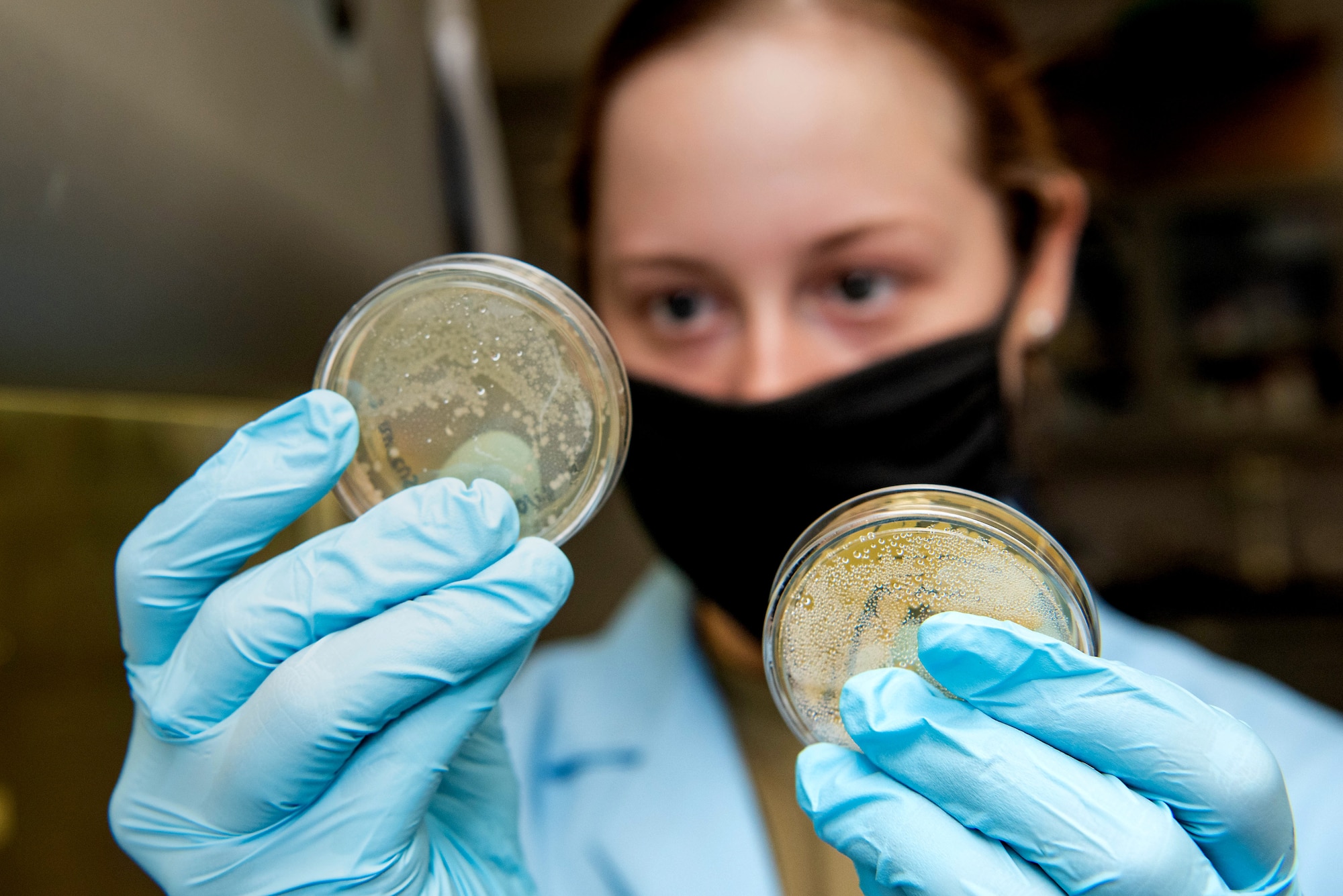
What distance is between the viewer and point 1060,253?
178cm

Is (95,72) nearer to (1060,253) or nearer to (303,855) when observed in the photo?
(303,855)

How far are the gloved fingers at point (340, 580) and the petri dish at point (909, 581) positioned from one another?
1.03 feet

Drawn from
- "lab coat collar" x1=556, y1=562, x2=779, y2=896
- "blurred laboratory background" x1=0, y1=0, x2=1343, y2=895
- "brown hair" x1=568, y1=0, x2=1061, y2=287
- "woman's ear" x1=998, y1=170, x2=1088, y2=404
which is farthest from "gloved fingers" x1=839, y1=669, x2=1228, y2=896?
"brown hair" x1=568, y1=0, x2=1061, y2=287

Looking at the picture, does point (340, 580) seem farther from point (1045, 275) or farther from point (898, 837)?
point (1045, 275)

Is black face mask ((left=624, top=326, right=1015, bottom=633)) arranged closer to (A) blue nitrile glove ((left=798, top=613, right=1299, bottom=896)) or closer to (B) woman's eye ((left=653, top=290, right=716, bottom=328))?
(B) woman's eye ((left=653, top=290, right=716, bottom=328))

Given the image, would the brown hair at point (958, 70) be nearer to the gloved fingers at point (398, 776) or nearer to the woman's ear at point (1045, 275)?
the woman's ear at point (1045, 275)

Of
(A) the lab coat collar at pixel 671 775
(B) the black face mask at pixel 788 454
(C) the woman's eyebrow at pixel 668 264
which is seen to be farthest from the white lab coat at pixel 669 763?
(C) the woman's eyebrow at pixel 668 264

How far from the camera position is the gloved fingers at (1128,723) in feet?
2.63

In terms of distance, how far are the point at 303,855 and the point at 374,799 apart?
0.37 feet

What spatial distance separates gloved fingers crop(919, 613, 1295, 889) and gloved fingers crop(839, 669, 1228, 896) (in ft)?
0.07

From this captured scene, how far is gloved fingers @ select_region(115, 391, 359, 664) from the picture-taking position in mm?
924

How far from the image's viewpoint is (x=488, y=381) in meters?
0.97

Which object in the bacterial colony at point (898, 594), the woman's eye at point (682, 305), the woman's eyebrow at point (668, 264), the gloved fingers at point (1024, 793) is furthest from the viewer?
the woman's eye at point (682, 305)

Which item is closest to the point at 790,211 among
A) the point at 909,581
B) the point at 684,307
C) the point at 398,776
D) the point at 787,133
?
the point at 787,133
